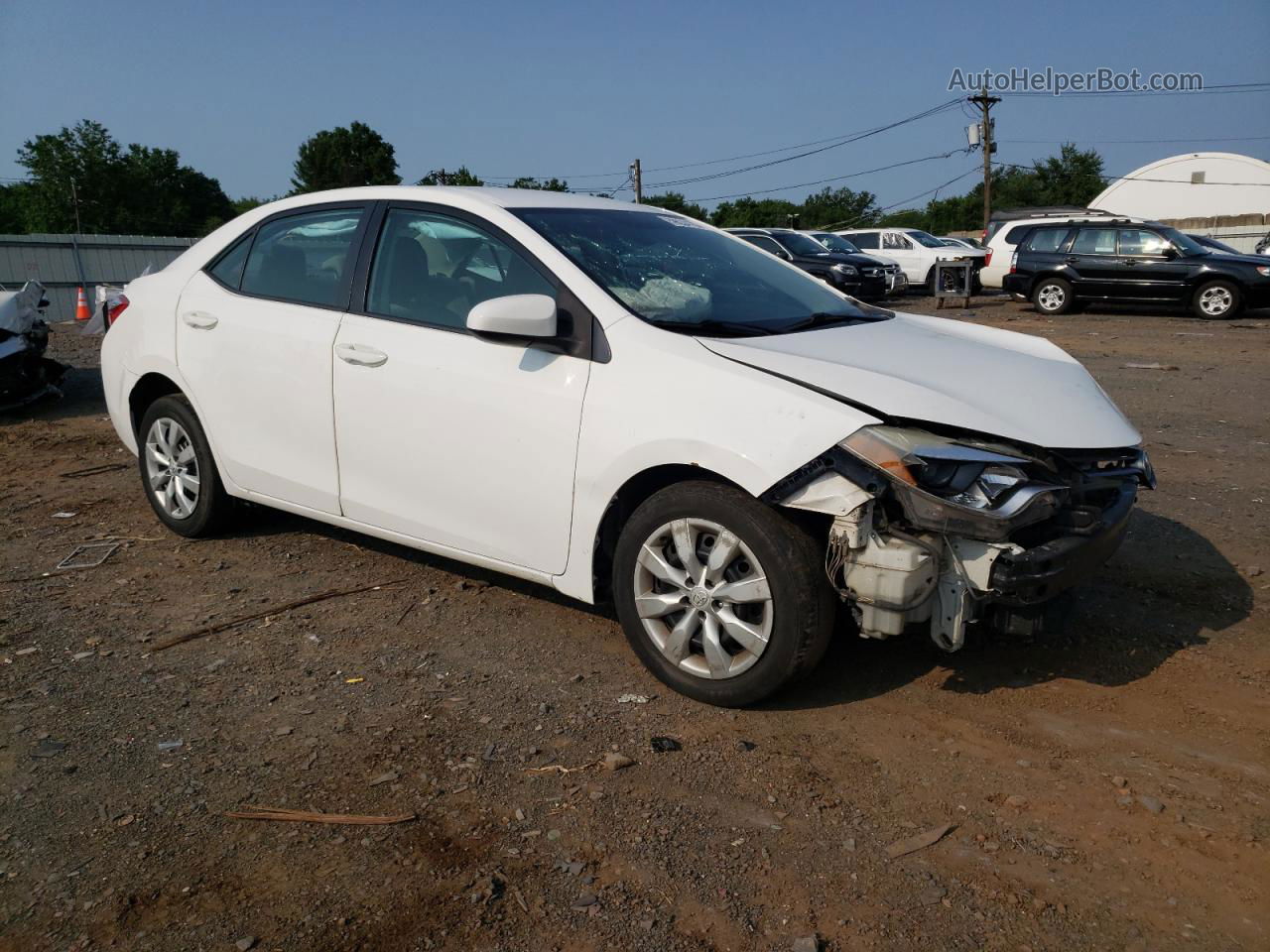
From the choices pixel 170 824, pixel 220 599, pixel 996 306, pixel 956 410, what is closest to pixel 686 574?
pixel 956 410

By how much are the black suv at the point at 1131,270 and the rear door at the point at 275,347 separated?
16.6 metres

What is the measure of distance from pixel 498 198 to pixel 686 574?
187 cm

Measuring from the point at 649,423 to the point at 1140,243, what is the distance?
17191 millimetres

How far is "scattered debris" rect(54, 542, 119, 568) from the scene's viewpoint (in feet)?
16.8

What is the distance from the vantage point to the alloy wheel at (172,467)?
205 inches

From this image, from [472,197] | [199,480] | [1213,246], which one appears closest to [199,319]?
[199,480]

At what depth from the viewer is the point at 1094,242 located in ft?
59.9

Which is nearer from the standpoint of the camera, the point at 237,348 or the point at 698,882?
the point at 698,882

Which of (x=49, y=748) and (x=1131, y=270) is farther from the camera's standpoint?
(x=1131, y=270)

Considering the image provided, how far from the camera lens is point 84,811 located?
2953 millimetres

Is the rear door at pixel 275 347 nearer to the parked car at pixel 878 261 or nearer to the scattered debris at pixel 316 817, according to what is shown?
the scattered debris at pixel 316 817

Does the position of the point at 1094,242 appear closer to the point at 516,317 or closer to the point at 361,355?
the point at 361,355

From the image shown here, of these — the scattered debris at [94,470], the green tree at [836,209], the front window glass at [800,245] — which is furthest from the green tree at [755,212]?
the scattered debris at [94,470]

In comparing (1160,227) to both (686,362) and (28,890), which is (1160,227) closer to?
(686,362)
